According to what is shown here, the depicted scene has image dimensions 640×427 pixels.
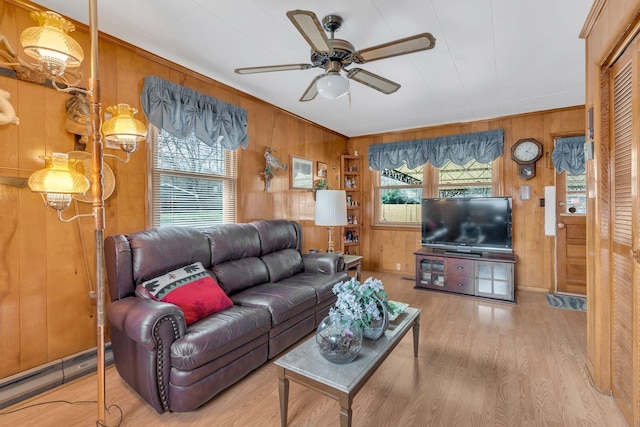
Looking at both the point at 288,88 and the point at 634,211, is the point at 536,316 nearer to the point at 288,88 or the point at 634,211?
the point at 634,211

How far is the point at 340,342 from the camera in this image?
5.15ft

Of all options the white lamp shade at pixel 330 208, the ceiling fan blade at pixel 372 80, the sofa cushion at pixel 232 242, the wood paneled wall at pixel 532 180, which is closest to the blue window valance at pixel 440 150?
the wood paneled wall at pixel 532 180

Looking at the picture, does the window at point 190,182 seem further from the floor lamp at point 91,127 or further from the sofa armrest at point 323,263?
the sofa armrest at point 323,263

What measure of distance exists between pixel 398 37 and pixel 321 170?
2.74 m

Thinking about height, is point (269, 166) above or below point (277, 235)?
above

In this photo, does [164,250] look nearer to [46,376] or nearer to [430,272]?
[46,376]

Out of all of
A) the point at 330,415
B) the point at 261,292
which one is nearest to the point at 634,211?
the point at 330,415

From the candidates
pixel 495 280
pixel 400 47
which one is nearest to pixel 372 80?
pixel 400 47

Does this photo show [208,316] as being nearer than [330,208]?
Yes

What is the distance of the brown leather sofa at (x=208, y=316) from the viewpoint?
1.75m

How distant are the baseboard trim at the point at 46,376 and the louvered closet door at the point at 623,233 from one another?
3455mm

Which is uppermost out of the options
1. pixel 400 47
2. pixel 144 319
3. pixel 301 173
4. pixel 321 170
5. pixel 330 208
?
pixel 400 47

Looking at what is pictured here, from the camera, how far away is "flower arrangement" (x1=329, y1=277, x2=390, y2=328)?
5.76 feet

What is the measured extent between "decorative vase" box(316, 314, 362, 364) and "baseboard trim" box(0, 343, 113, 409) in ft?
6.10
